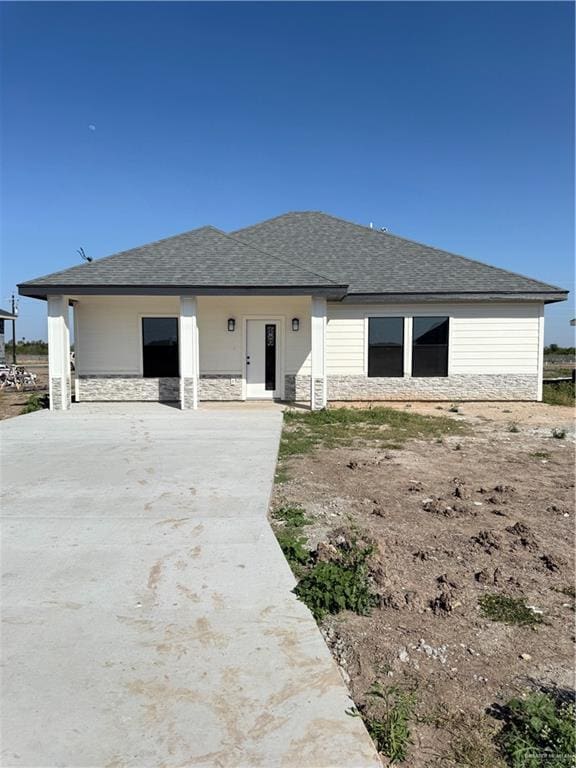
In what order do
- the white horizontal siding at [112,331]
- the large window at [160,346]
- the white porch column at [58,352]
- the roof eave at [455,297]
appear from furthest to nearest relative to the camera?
the roof eave at [455,297] < the large window at [160,346] < the white horizontal siding at [112,331] < the white porch column at [58,352]

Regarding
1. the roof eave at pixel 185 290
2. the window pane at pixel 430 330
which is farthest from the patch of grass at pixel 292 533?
the window pane at pixel 430 330

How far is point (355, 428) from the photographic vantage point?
1055 centimetres

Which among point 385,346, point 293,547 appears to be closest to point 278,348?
point 385,346

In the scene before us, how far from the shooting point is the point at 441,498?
5.67m

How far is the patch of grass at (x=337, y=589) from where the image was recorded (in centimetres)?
323

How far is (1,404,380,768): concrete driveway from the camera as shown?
2094 millimetres

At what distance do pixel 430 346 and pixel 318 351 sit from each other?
3893mm

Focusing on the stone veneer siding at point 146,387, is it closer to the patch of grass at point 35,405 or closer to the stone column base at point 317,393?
the patch of grass at point 35,405

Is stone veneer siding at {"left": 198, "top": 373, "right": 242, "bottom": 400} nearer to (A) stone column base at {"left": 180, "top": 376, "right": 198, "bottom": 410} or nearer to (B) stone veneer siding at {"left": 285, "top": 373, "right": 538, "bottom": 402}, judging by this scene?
(A) stone column base at {"left": 180, "top": 376, "right": 198, "bottom": 410}

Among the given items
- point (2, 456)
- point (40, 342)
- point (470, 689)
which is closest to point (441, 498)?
point (470, 689)

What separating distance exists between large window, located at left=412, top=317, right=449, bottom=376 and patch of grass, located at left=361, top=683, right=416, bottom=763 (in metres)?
12.5

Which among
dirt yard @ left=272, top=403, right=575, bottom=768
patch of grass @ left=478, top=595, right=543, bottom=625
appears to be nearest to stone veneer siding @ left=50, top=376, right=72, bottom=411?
dirt yard @ left=272, top=403, right=575, bottom=768

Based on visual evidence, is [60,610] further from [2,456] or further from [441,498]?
[2,456]

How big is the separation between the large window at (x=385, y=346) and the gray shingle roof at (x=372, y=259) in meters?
0.89
